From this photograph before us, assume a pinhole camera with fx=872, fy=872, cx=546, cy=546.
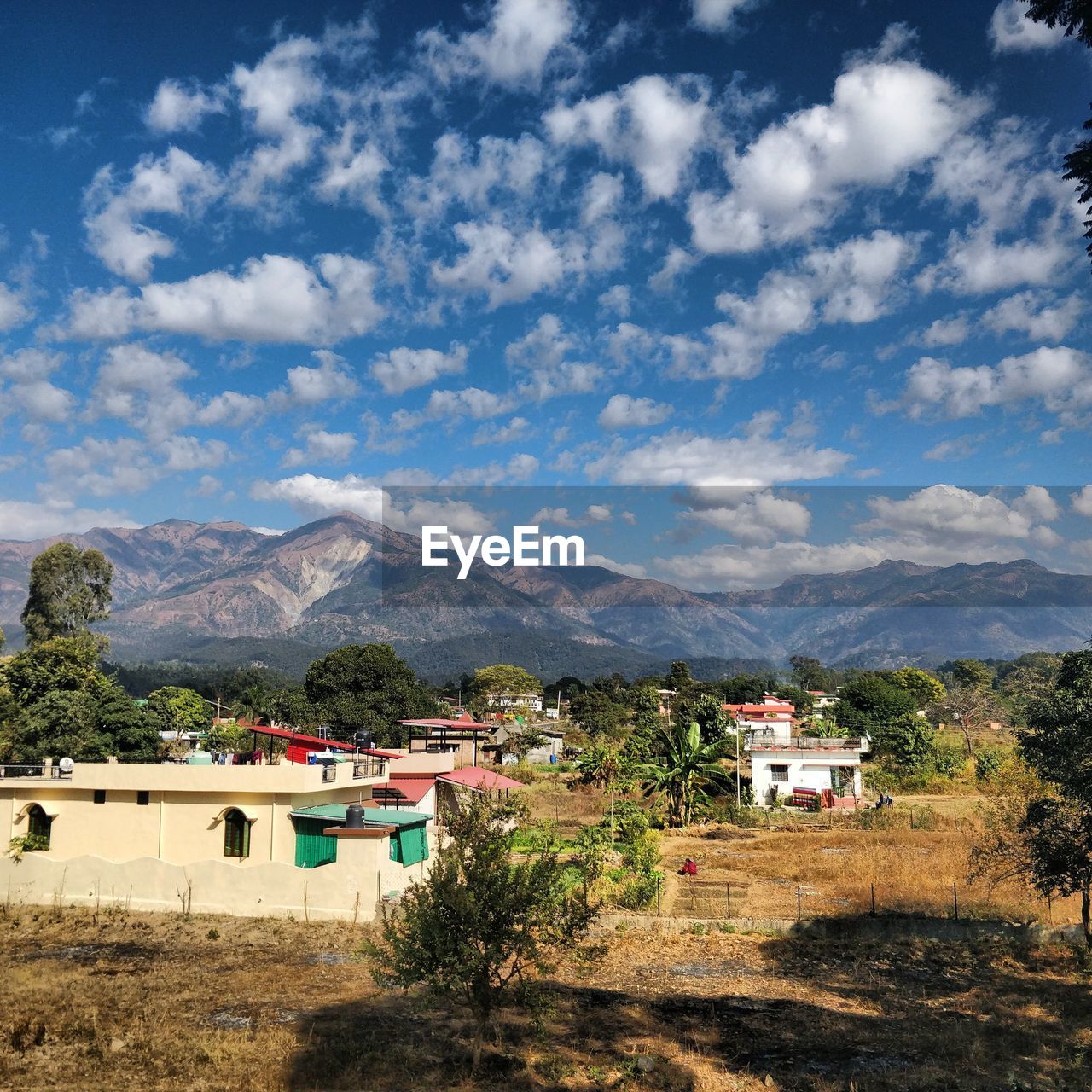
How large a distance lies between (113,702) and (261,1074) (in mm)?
39553

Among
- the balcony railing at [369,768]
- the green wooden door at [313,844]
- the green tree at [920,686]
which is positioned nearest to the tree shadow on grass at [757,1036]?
the green wooden door at [313,844]

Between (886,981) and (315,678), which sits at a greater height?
(315,678)

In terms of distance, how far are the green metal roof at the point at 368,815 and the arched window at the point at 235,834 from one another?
5.43ft

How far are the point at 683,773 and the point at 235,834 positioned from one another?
21.6 m

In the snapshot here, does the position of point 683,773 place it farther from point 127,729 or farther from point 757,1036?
point 127,729

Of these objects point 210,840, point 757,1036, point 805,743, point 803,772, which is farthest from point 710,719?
point 757,1036

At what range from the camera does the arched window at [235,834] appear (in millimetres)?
26422

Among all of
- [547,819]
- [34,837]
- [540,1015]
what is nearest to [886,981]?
[540,1015]

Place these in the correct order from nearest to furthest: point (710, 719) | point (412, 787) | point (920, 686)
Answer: point (412, 787)
point (710, 719)
point (920, 686)

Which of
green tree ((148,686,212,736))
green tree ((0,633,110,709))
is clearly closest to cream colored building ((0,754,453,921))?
green tree ((0,633,110,709))

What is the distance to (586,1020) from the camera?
54.4 ft

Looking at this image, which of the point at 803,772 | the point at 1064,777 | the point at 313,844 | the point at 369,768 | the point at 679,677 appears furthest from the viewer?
the point at 679,677

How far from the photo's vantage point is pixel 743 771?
50.2 metres

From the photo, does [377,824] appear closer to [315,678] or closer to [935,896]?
[935,896]
